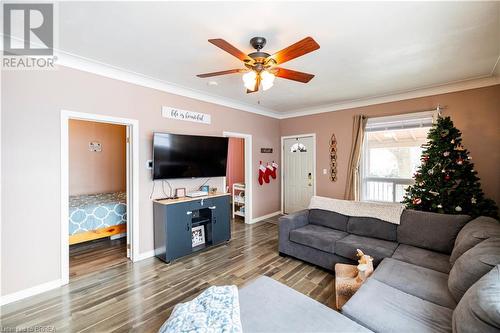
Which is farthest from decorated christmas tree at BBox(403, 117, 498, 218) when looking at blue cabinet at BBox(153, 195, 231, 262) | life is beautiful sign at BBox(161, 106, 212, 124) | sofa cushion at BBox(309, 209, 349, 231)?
life is beautiful sign at BBox(161, 106, 212, 124)

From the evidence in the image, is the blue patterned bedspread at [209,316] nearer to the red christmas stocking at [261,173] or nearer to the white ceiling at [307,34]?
the white ceiling at [307,34]

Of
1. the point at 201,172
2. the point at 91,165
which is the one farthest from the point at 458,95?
the point at 91,165

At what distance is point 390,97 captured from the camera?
13.8 ft

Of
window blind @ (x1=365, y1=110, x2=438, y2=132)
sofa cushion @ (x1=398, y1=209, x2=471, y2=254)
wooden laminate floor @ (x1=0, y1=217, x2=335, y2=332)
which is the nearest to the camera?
wooden laminate floor @ (x1=0, y1=217, x2=335, y2=332)

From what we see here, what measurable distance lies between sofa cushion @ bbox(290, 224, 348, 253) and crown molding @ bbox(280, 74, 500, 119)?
279 cm

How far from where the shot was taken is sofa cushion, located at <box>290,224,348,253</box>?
289cm

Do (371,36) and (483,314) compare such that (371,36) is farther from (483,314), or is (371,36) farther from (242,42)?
(483,314)

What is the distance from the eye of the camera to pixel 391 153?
431 centimetres

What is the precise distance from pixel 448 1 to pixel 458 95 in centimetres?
259

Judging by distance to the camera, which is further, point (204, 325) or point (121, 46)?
point (121, 46)

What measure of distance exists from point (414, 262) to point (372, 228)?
0.74 meters

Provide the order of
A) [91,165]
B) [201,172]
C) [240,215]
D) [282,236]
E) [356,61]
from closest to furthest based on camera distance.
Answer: [356,61], [282,236], [201,172], [91,165], [240,215]

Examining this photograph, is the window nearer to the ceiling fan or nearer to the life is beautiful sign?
the ceiling fan

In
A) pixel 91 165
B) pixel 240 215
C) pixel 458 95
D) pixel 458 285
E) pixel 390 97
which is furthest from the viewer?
pixel 240 215
